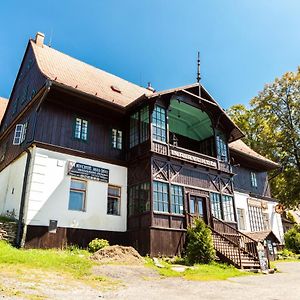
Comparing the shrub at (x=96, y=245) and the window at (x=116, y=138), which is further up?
the window at (x=116, y=138)

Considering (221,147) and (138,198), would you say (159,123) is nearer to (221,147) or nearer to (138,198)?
(138,198)

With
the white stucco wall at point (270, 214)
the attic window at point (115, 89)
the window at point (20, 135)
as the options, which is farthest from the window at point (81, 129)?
the white stucco wall at point (270, 214)

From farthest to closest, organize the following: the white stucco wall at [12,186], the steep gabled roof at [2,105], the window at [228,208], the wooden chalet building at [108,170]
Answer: the steep gabled roof at [2,105] < the window at [228,208] < the white stucco wall at [12,186] < the wooden chalet building at [108,170]

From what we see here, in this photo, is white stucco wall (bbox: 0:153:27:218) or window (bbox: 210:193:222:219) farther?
window (bbox: 210:193:222:219)

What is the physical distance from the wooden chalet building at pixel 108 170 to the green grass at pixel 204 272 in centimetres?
95

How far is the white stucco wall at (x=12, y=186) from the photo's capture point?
15713 millimetres

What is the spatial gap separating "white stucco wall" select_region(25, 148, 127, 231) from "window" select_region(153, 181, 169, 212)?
7.31 feet

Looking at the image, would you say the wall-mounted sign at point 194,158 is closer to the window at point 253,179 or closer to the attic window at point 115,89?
the attic window at point 115,89

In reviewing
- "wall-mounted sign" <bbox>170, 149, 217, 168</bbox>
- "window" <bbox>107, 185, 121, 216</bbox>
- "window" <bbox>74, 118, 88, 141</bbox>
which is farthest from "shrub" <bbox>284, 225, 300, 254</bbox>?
"window" <bbox>74, 118, 88, 141</bbox>

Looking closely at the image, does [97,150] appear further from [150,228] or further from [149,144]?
[150,228]

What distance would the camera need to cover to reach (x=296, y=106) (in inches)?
1299

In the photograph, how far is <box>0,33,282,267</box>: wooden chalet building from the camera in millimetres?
14820

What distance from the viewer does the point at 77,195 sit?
15.8 meters

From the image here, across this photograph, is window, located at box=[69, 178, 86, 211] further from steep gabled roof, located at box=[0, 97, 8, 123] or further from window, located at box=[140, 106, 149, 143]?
steep gabled roof, located at box=[0, 97, 8, 123]
